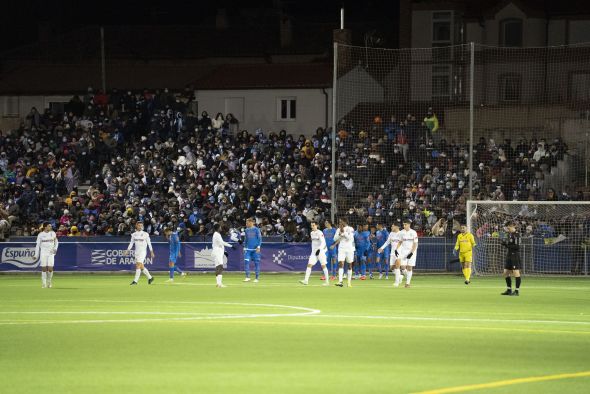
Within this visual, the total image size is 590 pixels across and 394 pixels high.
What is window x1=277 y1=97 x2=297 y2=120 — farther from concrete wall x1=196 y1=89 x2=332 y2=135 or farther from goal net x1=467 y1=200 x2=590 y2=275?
goal net x1=467 y1=200 x2=590 y2=275

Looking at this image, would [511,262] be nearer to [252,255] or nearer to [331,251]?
[252,255]

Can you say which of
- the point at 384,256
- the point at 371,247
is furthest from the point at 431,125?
the point at 384,256

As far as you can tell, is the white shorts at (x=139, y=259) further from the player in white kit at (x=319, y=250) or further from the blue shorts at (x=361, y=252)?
the blue shorts at (x=361, y=252)

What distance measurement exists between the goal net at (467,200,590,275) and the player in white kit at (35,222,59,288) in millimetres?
15307

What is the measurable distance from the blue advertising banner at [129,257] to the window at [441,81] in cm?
1781

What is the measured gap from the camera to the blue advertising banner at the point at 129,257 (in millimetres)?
46031

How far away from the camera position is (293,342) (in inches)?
727

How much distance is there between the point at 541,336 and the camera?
19391mm

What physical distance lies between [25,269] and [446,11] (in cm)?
2979

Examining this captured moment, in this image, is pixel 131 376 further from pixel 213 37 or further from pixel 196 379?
pixel 213 37

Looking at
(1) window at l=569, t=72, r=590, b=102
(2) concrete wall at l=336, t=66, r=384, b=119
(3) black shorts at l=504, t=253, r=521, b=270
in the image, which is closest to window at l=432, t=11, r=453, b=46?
(2) concrete wall at l=336, t=66, r=384, b=119

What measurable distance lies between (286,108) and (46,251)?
32847 millimetres

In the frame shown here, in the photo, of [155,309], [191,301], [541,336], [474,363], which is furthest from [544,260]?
[474,363]

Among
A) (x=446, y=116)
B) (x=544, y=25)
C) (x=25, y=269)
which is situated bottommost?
(x=25, y=269)
